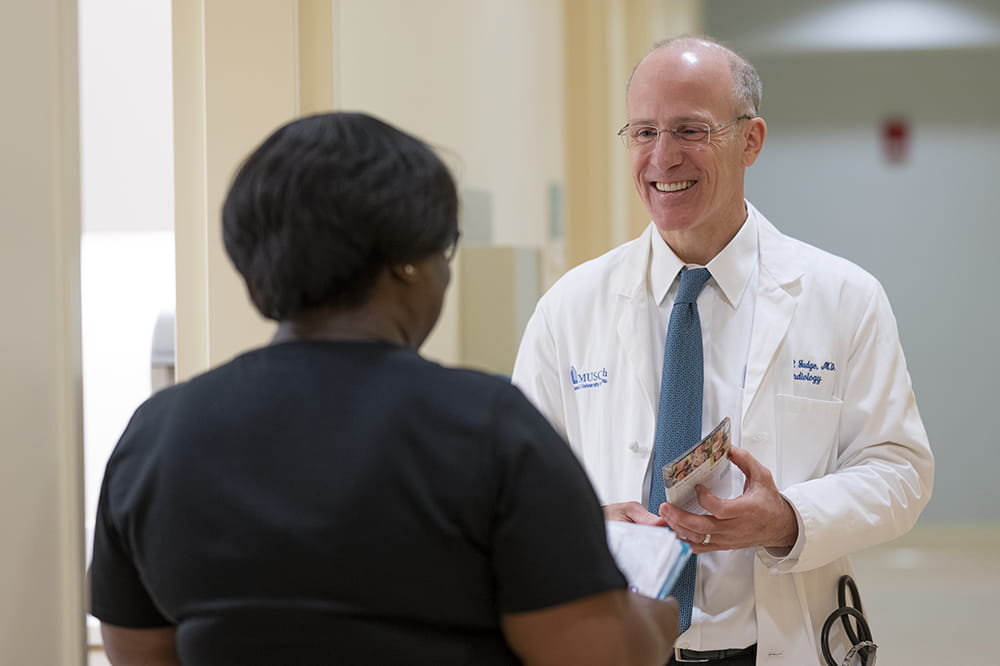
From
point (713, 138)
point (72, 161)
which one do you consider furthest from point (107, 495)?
point (713, 138)

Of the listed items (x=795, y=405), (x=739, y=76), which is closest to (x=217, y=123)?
(x=739, y=76)

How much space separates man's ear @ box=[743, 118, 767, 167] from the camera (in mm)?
2037

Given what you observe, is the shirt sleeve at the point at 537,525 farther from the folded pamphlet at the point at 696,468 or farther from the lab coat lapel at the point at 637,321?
the lab coat lapel at the point at 637,321

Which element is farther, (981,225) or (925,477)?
(981,225)

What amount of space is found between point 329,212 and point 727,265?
1.07 m

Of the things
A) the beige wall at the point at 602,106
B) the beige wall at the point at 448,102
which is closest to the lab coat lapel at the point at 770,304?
the beige wall at the point at 448,102

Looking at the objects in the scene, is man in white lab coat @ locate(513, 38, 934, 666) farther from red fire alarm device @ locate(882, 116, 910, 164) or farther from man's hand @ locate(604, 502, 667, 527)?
red fire alarm device @ locate(882, 116, 910, 164)

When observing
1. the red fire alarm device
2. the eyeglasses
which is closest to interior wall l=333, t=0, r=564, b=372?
the eyeglasses

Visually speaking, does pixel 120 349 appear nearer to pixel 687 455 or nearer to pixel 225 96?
pixel 225 96

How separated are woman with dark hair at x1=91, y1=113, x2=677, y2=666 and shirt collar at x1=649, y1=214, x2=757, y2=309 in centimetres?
93

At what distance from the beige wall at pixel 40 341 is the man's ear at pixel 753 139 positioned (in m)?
1.14

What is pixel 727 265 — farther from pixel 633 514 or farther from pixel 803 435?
pixel 633 514

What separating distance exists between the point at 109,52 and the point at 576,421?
2.30 m

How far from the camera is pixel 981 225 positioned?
573 cm
